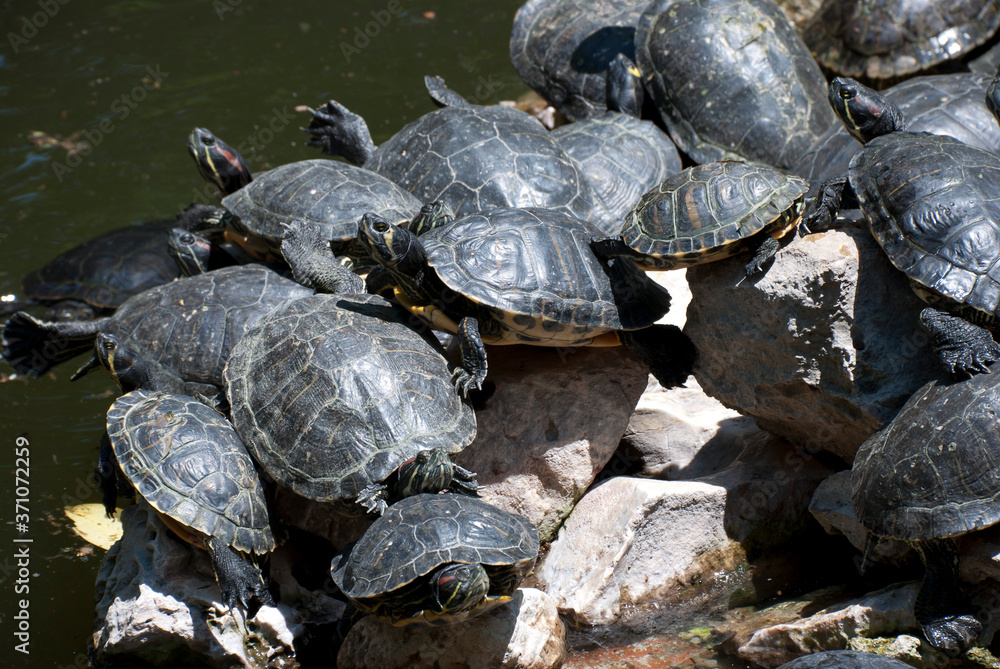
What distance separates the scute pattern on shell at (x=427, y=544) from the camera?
3594mm

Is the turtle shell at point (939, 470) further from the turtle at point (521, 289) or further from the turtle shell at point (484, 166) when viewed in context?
the turtle shell at point (484, 166)

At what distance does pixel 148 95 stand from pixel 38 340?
18.8ft

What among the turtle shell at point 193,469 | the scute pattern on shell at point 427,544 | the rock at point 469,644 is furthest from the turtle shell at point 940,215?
the turtle shell at point 193,469

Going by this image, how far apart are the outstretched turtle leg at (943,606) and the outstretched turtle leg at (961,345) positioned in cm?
82

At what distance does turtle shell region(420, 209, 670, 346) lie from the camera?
14.8 feet

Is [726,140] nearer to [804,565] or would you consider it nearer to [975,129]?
[975,129]

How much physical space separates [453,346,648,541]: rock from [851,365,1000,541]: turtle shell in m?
1.47

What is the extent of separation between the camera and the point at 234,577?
4.11 metres

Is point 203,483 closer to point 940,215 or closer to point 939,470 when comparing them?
point 939,470

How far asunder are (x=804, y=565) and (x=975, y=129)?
3700 mm

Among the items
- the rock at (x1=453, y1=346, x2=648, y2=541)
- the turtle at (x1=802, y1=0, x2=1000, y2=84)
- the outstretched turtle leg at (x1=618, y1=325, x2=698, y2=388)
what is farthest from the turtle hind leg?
the turtle at (x1=802, y1=0, x2=1000, y2=84)

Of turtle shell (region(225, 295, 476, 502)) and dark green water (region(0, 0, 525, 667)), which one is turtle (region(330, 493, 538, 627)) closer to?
turtle shell (region(225, 295, 476, 502))

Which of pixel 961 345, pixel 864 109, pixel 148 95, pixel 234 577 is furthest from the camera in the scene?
pixel 148 95

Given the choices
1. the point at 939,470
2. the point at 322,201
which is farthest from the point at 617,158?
the point at 939,470
